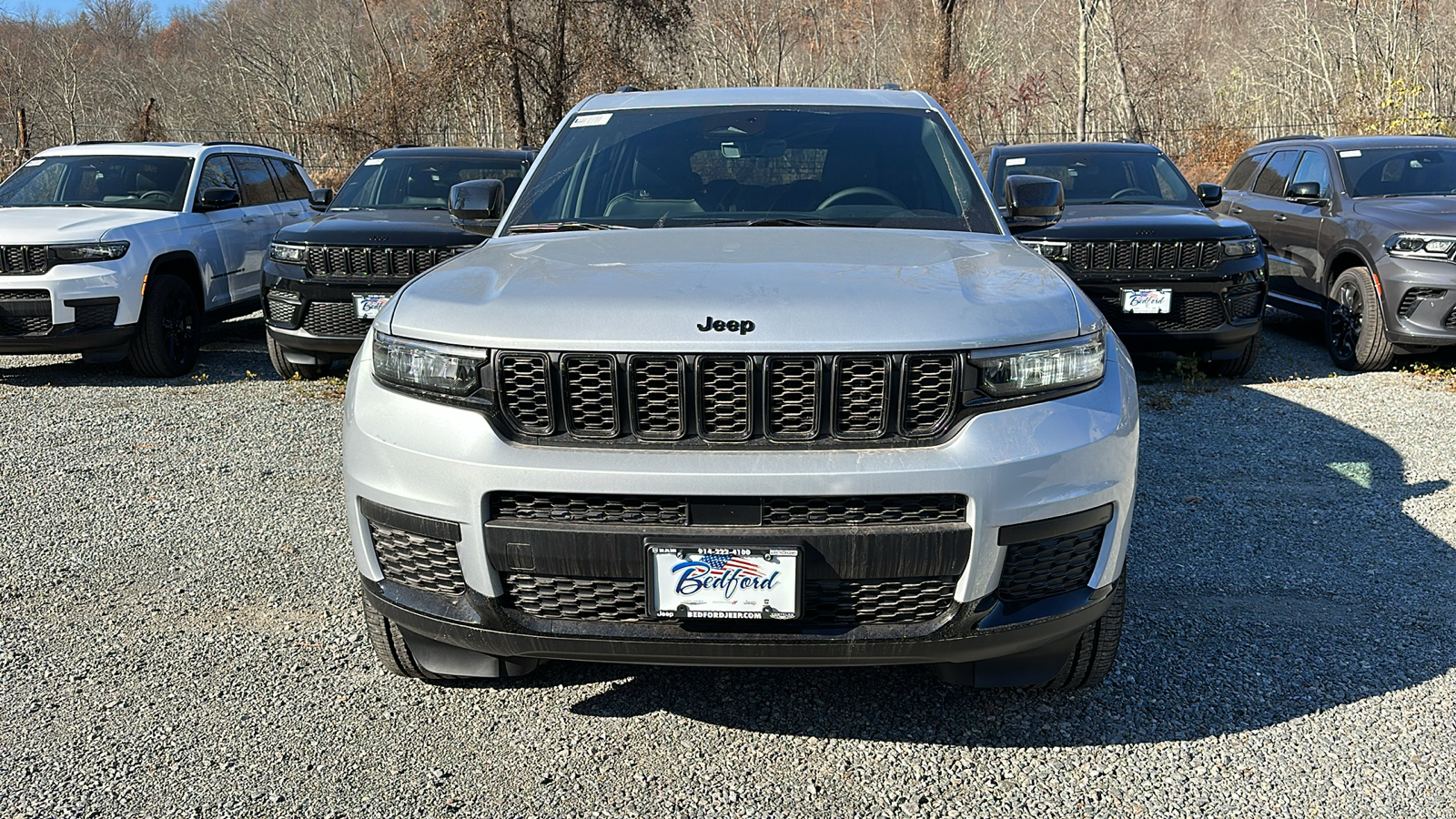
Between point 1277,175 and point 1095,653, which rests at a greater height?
point 1095,653

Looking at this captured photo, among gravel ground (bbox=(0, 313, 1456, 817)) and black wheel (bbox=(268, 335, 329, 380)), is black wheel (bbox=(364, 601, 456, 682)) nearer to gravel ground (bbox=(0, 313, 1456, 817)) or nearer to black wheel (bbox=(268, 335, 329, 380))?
gravel ground (bbox=(0, 313, 1456, 817))

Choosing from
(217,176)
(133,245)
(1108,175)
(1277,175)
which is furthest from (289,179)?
(1277,175)

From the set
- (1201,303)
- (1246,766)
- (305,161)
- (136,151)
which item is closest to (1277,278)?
(1201,303)

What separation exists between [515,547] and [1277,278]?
30.1 feet

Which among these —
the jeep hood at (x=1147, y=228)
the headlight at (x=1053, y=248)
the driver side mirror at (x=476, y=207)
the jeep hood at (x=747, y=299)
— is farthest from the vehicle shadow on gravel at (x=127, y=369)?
the jeep hood at (x=747, y=299)

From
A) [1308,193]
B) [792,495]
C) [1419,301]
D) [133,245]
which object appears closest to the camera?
[792,495]

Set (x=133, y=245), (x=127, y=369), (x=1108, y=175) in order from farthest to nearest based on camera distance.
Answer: (x=1108, y=175) < (x=127, y=369) < (x=133, y=245)

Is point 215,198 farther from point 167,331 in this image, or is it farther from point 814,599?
point 814,599

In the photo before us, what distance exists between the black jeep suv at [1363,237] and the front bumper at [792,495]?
6.53 meters

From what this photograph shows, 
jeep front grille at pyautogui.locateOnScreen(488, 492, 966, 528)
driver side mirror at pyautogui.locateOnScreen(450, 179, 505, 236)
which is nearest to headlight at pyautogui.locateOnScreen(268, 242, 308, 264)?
driver side mirror at pyautogui.locateOnScreen(450, 179, 505, 236)

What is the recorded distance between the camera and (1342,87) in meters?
25.8

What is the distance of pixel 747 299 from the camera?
2.63 meters

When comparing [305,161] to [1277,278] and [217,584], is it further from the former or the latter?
[217,584]

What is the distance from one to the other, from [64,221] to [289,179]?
3.22 m
